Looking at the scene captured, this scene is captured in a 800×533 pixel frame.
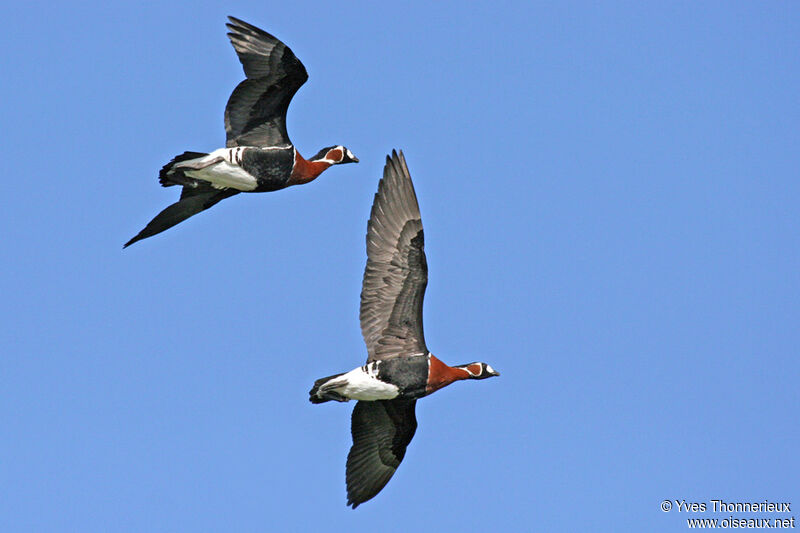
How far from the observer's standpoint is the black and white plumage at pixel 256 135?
25.5m

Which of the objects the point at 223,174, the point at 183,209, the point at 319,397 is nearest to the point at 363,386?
the point at 319,397

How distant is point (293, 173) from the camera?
86.7 feet

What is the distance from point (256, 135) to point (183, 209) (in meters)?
2.41

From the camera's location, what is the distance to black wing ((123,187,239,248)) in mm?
27625

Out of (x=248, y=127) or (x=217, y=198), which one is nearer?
(x=248, y=127)

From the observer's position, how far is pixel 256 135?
26.2 metres

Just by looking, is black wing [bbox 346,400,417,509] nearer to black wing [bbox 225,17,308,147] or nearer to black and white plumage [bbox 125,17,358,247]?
black and white plumage [bbox 125,17,358,247]

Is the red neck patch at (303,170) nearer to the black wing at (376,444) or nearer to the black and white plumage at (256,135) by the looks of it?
the black and white plumage at (256,135)

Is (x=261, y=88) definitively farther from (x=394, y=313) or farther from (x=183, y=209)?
(x=394, y=313)

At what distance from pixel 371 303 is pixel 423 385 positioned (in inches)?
59.2

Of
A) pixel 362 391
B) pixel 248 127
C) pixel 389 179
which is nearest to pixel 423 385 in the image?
pixel 362 391

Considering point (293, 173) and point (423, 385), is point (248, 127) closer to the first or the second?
point (293, 173)

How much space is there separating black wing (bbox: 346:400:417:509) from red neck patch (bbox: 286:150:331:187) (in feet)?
12.2

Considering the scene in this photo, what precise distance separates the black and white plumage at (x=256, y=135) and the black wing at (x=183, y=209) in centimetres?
81
